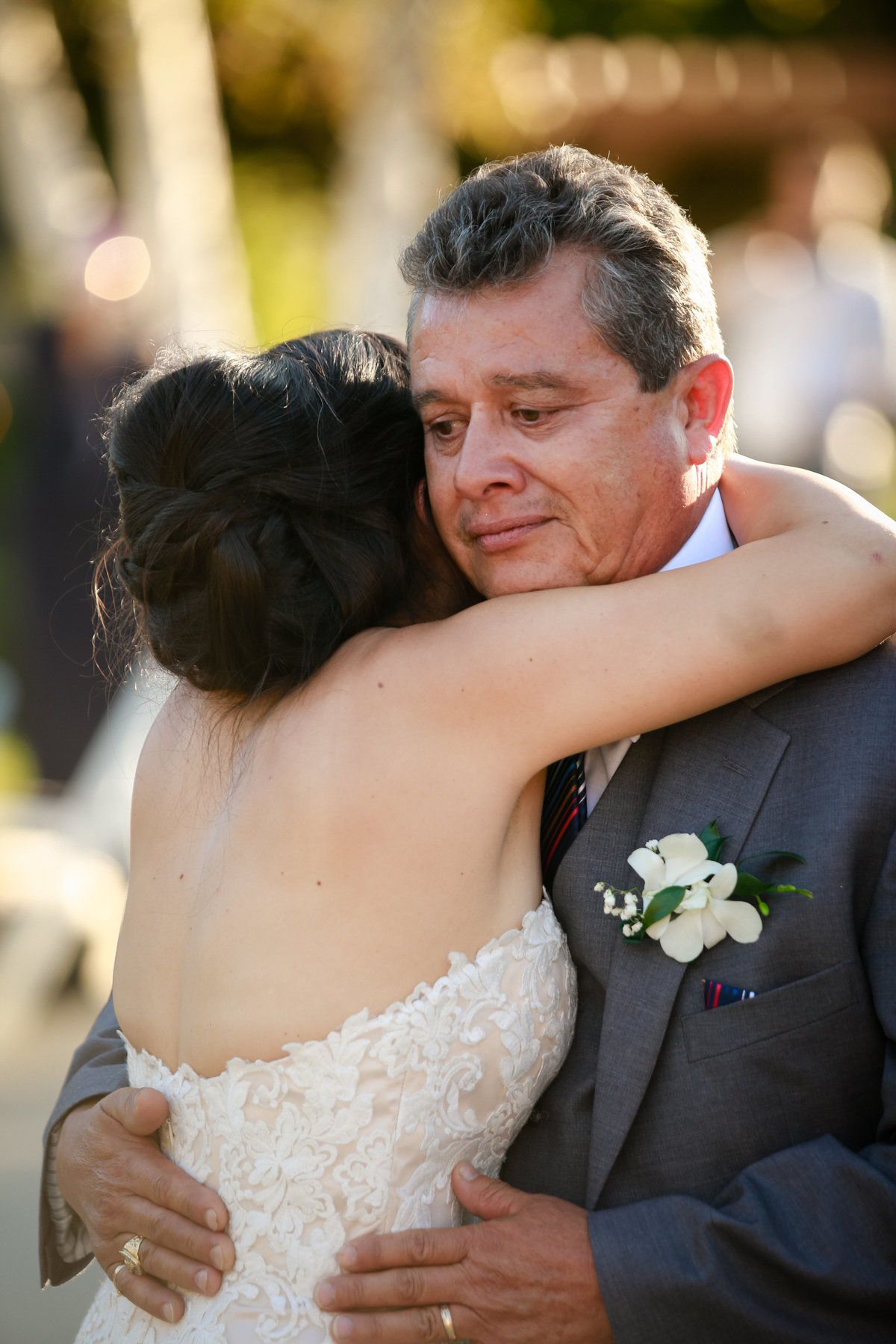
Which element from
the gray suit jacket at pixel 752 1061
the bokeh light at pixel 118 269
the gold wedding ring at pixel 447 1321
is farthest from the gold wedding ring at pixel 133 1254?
the bokeh light at pixel 118 269

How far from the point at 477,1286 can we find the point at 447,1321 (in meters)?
0.08

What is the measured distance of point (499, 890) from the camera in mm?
2053

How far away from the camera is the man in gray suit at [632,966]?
5.95 feet

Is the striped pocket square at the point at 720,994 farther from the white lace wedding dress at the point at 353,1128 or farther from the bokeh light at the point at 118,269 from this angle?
the bokeh light at the point at 118,269

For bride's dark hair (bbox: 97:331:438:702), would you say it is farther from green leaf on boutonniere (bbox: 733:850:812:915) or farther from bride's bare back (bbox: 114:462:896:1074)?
green leaf on boutonniere (bbox: 733:850:812:915)

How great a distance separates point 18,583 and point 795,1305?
6392 millimetres

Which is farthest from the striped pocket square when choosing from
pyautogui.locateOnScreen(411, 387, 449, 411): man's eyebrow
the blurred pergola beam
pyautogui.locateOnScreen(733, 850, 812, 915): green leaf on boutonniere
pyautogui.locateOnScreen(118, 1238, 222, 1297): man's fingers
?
the blurred pergola beam

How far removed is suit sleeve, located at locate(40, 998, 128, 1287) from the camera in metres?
2.54

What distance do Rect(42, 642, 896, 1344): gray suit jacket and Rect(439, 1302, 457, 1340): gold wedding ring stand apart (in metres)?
0.25

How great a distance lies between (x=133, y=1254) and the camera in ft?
6.96

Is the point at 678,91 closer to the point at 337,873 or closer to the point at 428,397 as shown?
the point at 428,397

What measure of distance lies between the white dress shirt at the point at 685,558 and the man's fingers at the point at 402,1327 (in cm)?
89

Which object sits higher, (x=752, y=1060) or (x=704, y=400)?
(x=704, y=400)

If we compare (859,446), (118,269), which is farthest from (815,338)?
(118,269)
